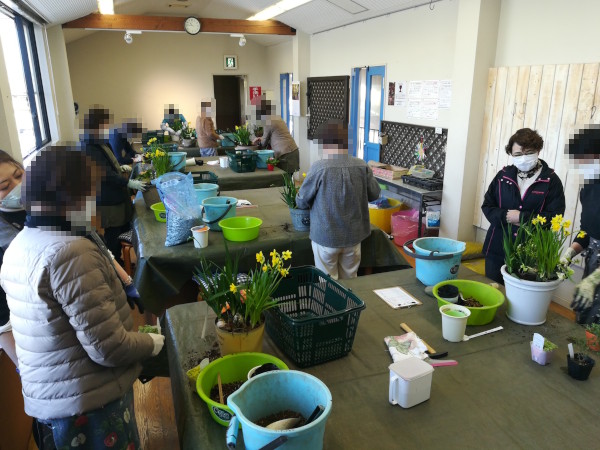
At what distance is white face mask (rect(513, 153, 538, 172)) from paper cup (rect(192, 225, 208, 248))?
1.86 m

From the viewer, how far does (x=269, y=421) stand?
1102mm

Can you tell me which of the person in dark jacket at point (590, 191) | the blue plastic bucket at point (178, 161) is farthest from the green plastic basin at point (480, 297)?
the blue plastic bucket at point (178, 161)

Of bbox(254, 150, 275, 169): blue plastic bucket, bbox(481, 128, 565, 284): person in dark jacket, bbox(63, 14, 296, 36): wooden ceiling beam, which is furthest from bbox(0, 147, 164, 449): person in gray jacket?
bbox(63, 14, 296, 36): wooden ceiling beam

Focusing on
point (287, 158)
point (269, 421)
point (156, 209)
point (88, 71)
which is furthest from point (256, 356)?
point (88, 71)

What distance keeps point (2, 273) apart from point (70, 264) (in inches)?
10.4

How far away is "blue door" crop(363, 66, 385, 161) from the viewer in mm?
5953

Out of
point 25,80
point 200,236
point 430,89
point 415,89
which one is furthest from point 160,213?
point 25,80

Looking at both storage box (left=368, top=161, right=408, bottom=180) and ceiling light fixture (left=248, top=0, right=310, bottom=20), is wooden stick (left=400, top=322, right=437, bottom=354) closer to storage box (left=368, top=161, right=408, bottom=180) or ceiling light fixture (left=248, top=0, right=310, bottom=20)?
storage box (left=368, top=161, right=408, bottom=180)

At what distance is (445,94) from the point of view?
465cm

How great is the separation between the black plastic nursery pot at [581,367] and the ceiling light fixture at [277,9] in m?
6.35

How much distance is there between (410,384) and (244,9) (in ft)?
27.0

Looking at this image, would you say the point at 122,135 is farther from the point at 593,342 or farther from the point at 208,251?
the point at 593,342

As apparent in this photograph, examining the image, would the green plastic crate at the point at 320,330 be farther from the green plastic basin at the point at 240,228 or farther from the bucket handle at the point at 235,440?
the green plastic basin at the point at 240,228

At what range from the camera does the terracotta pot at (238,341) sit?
1.38m
